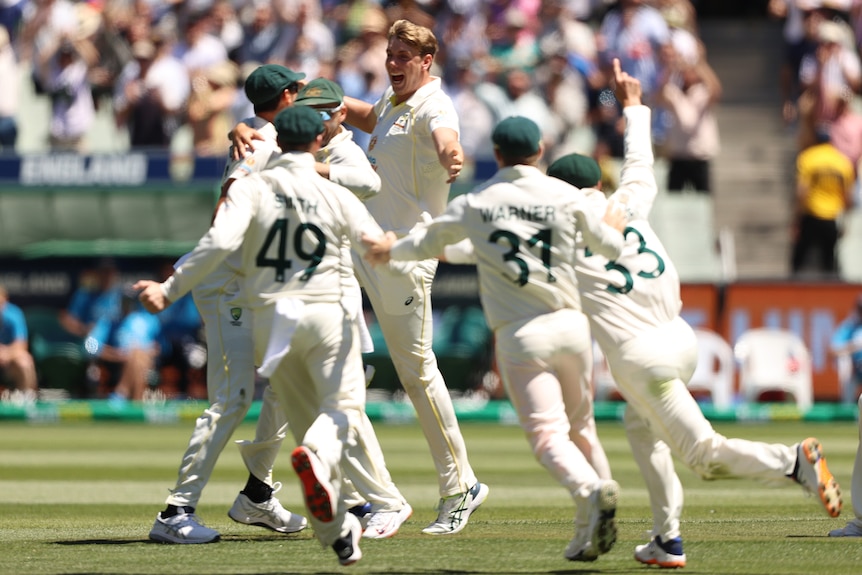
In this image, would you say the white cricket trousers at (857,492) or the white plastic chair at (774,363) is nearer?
the white cricket trousers at (857,492)

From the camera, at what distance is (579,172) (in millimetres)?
8102

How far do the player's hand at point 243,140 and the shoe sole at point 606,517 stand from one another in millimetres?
2688

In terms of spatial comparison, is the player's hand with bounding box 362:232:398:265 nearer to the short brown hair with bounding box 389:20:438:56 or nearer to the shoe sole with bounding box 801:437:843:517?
the short brown hair with bounding box 389:20:438:56

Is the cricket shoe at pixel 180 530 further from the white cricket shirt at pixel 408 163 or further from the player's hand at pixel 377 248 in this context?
the white cricket shirt at pixel 408 163

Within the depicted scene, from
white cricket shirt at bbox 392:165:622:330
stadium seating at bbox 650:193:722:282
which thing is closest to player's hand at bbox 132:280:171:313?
white cricket shirt at bbox 392:165:622:330

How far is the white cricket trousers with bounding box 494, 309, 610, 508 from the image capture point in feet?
24.3

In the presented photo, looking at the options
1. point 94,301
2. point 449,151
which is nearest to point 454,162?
point 449,151

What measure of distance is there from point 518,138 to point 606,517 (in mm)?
1772

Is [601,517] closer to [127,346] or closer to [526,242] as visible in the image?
[526,242]

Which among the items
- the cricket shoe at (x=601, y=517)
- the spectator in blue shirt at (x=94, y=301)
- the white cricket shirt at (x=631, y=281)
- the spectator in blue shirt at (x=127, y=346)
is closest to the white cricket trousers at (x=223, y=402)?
the white cricket shirt at (x=631, y=281)

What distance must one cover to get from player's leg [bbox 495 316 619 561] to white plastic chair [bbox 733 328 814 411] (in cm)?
1212

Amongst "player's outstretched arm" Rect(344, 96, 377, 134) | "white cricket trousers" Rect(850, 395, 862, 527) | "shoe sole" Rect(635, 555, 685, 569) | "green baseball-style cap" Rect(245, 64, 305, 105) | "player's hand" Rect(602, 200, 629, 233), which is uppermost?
"green baseball-style cap" Rect(245, 64, 305, 105)

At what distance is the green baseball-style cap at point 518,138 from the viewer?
7.66 metres

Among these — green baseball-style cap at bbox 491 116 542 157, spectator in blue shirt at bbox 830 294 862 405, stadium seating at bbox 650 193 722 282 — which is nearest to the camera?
green baseball-style cap at bbox 491 116 542 157
